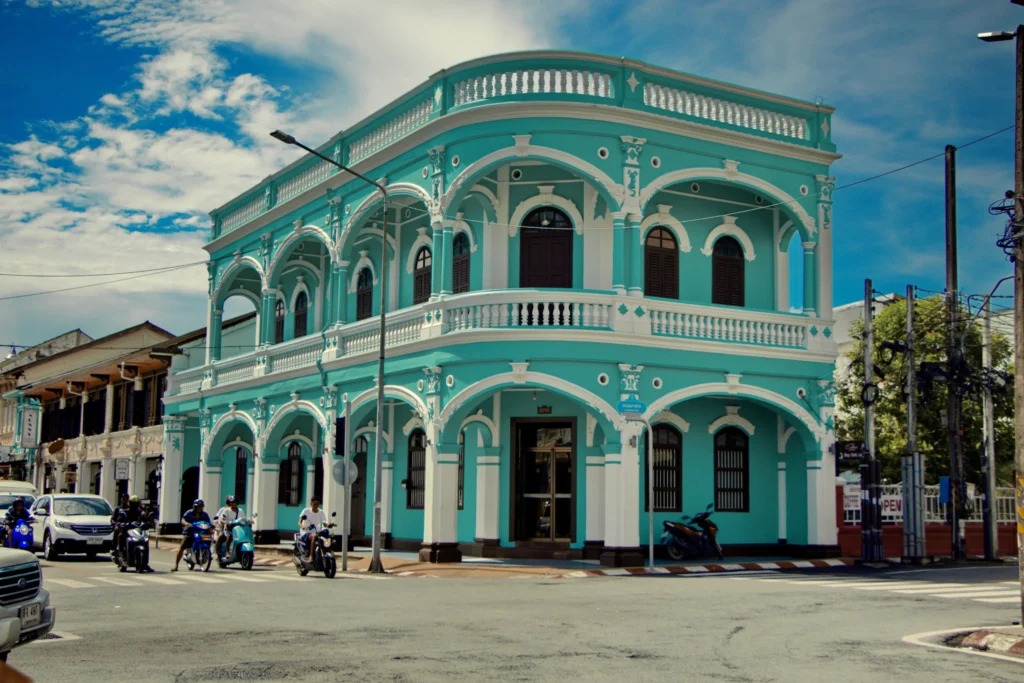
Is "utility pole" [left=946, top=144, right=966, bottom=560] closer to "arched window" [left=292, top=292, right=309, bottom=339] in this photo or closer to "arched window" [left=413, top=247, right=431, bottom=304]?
"arched window" [left=413, top=247, right=431, bottom=304]

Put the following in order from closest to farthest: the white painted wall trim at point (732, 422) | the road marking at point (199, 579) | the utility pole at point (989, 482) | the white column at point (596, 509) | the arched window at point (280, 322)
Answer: the road marking at point (199, 579), the white column at point (596, 509), the white painted wall trim at point (732, 422), the utility pole at point (989, 482), the arched window at point (280, 322)

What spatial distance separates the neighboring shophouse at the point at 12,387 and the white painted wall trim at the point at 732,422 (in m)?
36.4

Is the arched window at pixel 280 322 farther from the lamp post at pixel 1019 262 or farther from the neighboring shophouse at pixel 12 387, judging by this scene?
the lamp post at pixel 1019 262

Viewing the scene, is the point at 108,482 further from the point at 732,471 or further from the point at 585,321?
the point at 585,321

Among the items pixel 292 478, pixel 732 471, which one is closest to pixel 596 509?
pixel 732 471

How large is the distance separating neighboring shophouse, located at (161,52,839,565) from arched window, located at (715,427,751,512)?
52 mm

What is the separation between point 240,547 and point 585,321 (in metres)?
8.50

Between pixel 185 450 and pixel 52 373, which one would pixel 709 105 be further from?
pixel 52 373

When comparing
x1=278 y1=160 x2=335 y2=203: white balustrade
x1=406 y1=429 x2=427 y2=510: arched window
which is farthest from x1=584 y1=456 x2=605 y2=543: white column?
x1=278 y1=160 x2=335 y2=203: white balustrade

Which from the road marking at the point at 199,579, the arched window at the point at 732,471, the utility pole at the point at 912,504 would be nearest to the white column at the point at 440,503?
the road marking at the point at 199,579

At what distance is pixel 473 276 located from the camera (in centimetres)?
2508

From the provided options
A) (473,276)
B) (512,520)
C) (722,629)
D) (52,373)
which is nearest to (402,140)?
(473,276)

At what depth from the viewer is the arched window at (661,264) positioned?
25.0 meters

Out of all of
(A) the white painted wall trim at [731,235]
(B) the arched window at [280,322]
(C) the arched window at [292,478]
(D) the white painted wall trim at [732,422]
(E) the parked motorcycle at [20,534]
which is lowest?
(E) the parked motorcycle at [20,534]
